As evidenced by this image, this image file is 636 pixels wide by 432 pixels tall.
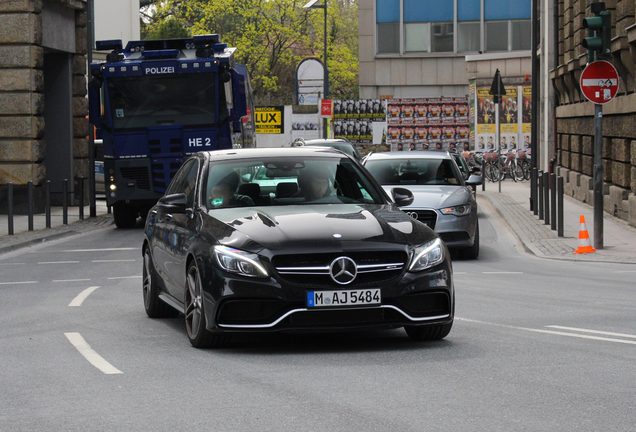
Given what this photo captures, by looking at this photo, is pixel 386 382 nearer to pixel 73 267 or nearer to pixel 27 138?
pixel 73 267

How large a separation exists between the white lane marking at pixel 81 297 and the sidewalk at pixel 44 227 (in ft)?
24.1

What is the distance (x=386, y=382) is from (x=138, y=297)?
21.6 feet

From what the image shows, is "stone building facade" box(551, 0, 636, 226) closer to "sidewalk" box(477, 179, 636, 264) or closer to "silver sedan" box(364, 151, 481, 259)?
"sidewalk" box(477, 179, 636, 264)

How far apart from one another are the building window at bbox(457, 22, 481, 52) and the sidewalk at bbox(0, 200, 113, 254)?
4277cm

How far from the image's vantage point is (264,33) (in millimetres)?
89188

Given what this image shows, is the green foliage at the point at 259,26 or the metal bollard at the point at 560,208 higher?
the green foliage at the point at 259,26

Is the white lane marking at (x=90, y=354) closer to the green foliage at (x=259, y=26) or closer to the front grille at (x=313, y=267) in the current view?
the front grille at (x=313, y=267)

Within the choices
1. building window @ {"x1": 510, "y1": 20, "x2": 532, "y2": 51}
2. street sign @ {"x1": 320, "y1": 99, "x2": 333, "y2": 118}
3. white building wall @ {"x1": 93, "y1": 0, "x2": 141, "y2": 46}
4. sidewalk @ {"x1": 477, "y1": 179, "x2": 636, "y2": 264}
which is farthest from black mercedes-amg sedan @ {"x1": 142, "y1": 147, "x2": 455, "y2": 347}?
building window @ {"x1": 510, "y1": 20, "x2": 532, "y2": 51}

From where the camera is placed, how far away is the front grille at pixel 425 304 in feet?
33.1

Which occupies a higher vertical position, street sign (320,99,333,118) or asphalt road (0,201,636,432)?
street sign (320,99,333,118)

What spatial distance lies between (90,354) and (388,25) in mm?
66742

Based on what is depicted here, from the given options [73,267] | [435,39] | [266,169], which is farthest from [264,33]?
[266,169]

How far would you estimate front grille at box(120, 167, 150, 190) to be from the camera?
28.5m

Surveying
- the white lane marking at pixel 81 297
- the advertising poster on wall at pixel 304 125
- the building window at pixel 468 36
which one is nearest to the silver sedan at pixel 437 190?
the white lane marking at pixel 81 297
